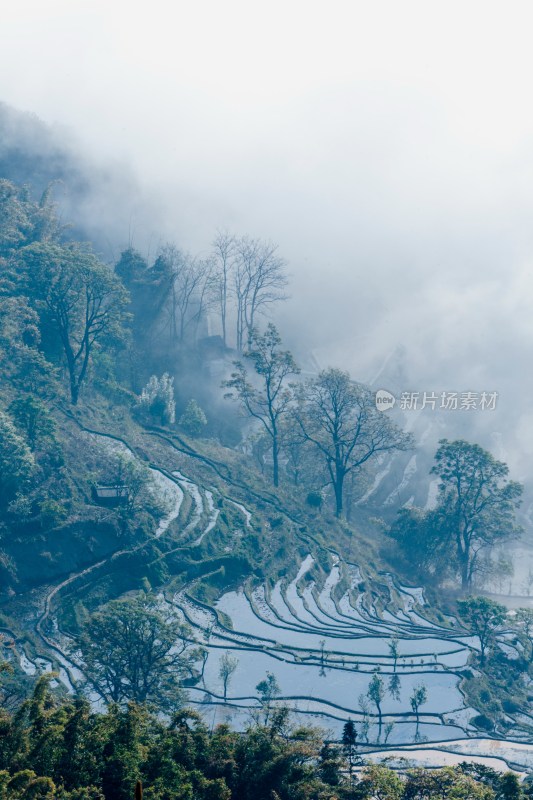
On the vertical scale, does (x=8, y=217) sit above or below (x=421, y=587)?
above

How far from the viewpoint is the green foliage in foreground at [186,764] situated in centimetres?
2272

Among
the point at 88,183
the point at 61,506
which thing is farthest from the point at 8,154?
the point at 61,506

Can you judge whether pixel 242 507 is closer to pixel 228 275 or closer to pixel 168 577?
pixel 168 577

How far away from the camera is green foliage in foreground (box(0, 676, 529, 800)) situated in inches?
894

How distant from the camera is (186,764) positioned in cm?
2522

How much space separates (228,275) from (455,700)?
55.0m

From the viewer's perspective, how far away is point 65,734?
76.2 feet
